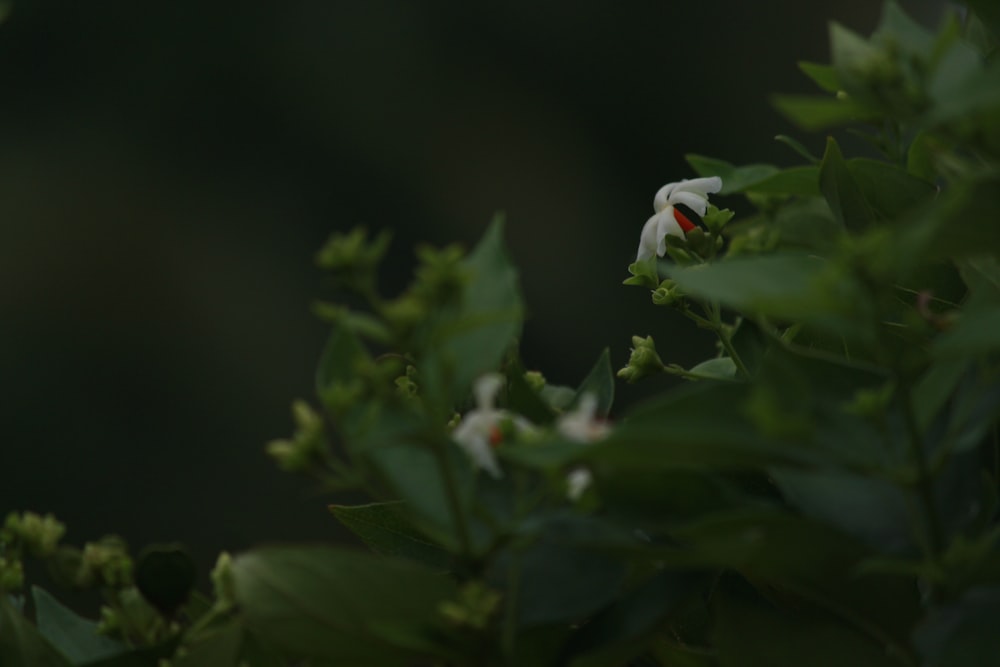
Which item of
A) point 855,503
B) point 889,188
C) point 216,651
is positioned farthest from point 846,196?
point 216,651

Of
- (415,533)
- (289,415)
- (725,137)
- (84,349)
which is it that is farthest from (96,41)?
(415,533)

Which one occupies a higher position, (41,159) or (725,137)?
(41,159)

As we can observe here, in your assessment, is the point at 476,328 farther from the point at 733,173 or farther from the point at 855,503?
the point at 733,173

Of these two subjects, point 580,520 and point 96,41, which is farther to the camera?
point 96,41

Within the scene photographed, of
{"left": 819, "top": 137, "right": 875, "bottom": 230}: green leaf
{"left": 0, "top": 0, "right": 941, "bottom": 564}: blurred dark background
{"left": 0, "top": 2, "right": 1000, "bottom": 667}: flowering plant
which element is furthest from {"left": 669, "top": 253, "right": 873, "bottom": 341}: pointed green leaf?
{"left": 0, "top": 0, "right": 941, "bottom": 564}: blurred dark background

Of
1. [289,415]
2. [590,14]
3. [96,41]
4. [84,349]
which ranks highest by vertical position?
[96,41]

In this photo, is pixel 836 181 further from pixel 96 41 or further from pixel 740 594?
pixel 96 41

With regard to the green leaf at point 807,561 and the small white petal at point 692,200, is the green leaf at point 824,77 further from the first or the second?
the green leaf at point 807,561

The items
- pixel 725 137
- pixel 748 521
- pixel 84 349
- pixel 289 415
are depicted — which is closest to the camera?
pixel 748 521
